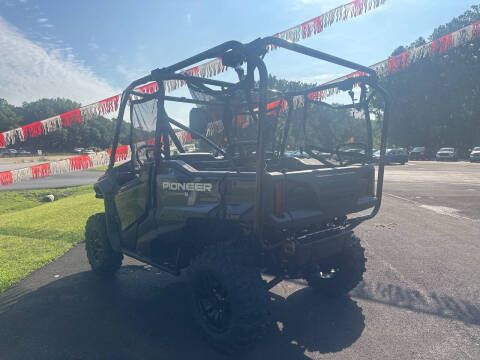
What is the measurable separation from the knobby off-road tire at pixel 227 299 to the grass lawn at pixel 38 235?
9.59ft

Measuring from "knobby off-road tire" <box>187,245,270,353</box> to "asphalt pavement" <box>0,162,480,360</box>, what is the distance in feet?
0.62

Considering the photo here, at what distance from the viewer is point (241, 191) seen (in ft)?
9.97

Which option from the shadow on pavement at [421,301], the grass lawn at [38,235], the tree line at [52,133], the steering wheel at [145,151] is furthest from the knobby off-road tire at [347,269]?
the tree line at [52,133]

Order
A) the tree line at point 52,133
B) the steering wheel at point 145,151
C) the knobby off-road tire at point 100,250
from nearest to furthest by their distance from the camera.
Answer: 1. the steering wheel at point 145,151
2. the knobby off-road tire at point 100,250
3. the tree line at point 52,133

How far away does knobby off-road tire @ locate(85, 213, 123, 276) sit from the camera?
15.8ft

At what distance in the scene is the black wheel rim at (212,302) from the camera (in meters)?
3.23

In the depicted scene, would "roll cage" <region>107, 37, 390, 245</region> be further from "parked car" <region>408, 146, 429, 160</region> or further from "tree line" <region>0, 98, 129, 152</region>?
"tree line" <region>0, 98, 129, 152</region>

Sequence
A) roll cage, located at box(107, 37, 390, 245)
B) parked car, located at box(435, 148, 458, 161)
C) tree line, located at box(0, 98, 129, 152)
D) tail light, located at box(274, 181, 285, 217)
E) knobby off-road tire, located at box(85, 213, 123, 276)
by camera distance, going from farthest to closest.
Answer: tree line, located at box(0, 98, 129, 152)
parked car, located at box(435, 148, 458, 161)
knobby off-road tire, located at box(85, 213, 123, 276)
tail light, located at box(274, 181, 285, 217)
roll cage, located at box(107, 37, 390, 245)

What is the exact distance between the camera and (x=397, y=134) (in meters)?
54.0

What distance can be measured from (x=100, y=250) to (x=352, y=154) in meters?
3.43

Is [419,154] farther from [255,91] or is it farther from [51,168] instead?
[255,91]

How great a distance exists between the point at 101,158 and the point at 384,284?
7082 mm

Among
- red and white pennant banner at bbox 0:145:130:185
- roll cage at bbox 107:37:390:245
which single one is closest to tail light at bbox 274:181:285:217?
roll cage at bbox 107:37:390:245

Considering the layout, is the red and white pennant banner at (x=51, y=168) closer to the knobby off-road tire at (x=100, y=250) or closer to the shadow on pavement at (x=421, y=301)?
the knobby off-road tire at (x=100, y=250)
